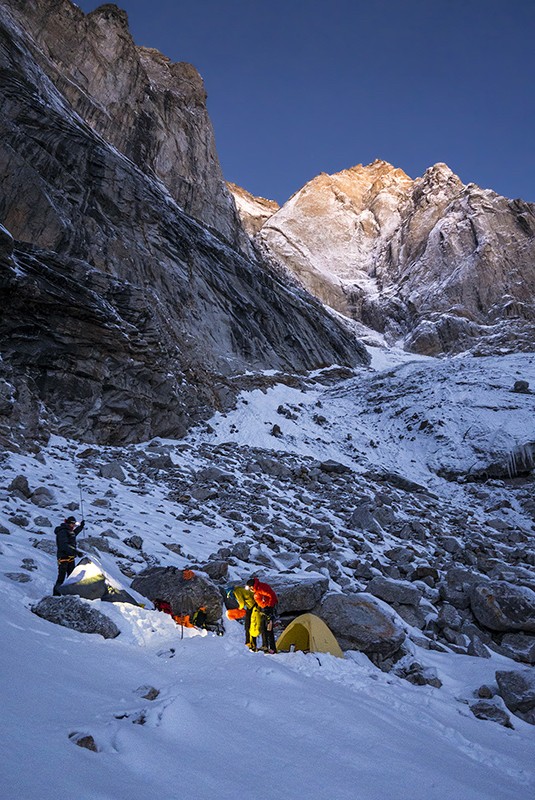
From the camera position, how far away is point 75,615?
5.30 meters

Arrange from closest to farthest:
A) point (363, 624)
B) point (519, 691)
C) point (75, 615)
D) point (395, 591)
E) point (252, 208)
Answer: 1. point (75, 615)
2. point (519, 691)
3. point (363, 624)
4. point (395, 591)
5. point (252, 208)

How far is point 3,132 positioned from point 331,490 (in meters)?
30.7

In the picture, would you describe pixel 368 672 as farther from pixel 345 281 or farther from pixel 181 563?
pixel 345 281

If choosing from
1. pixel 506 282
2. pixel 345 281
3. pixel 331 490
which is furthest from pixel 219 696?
pixel 345 281

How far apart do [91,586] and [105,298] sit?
53.4 feet

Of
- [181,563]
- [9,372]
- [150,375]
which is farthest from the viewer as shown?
[150,375]

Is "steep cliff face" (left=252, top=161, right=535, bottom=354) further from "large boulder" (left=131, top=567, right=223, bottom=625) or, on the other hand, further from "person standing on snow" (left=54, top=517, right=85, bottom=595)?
"person standing on snow" (left=54, top=517, right=85, bottom=595)

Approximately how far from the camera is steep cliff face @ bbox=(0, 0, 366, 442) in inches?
649

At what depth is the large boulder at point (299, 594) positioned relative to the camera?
780 cm

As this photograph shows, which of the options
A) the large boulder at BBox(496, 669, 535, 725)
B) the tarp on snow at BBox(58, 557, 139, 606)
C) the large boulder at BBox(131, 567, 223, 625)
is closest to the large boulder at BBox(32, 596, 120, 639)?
the tarp on snow at BBox(58, 557, 139, 606)

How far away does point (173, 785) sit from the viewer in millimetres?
2402

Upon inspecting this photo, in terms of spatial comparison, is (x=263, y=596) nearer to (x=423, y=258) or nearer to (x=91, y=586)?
(x=91, y=586)

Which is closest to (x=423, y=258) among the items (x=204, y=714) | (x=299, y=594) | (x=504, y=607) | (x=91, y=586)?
(x=504, y=607)

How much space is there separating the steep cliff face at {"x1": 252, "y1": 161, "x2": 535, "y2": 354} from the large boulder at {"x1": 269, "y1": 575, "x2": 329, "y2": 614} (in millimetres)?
53073
